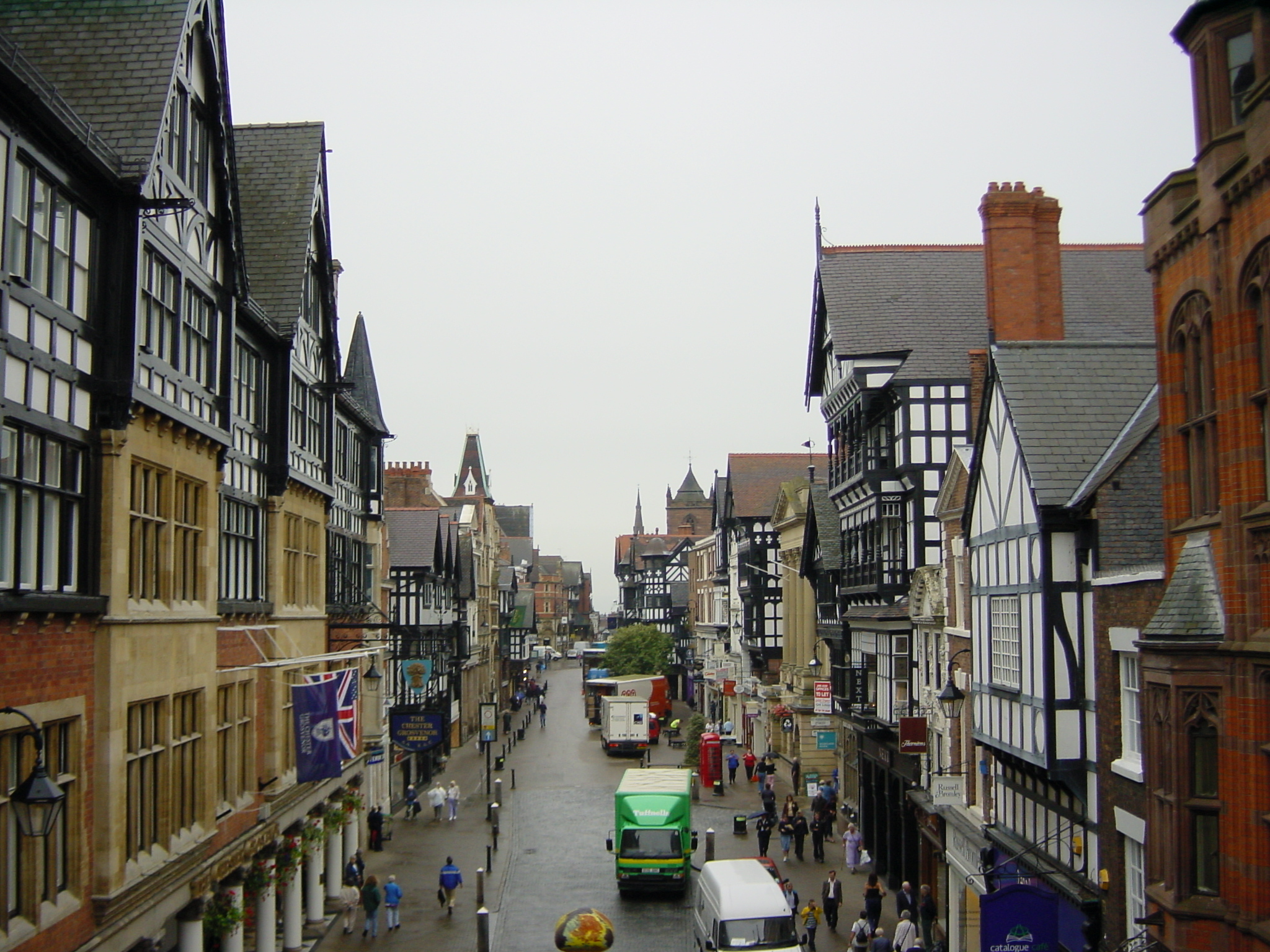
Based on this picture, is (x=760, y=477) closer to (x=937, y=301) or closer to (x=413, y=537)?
(x=413, y=537)

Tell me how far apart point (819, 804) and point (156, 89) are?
27325 millimetres

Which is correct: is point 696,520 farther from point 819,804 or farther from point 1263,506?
point 1263,506

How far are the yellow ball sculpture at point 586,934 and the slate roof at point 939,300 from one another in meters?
20.1

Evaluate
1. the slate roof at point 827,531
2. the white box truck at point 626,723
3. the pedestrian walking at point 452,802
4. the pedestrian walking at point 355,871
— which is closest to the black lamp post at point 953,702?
the slate roof at point 827,531

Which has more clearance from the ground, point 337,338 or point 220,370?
point 337,338

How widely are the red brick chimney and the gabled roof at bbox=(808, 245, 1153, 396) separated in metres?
4.40

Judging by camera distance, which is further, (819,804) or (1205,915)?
(819,804)

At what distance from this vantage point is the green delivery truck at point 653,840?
30.8 metres

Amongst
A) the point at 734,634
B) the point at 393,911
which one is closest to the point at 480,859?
the point at 393,911

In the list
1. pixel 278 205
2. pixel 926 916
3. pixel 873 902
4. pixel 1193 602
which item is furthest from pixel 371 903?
pixel 1193 602

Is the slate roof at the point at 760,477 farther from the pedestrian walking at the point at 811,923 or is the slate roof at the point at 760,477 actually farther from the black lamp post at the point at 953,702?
the pedestrian walking at the point at 811,923

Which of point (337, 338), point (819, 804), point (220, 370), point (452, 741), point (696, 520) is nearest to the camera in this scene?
point (220, 370)

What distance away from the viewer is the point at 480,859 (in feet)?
118

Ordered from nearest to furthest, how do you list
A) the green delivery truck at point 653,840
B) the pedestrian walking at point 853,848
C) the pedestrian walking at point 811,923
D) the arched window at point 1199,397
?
1. the arched window at point 1199,397
2. the pedestrian walking at point 811,923
3. the green delivery truck at point 653,840
4. the pedestrian walking at point 853,848
